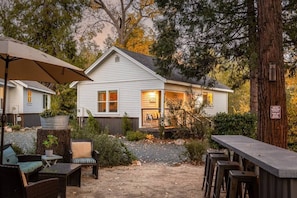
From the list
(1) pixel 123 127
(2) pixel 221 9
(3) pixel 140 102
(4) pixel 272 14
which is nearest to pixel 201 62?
(2) pixel 221 9

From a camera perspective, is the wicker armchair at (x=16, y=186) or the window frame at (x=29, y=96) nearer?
the wicker armchair at (x=16, y=186)

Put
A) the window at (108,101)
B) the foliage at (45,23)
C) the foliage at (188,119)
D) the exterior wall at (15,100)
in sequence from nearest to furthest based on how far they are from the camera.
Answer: the foliage at (188,119)
the window at (108,101)
the exterior wall at (15,100)
the foliage at (45,23)

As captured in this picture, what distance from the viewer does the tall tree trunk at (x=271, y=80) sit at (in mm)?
6031

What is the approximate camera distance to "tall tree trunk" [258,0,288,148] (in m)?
6.03

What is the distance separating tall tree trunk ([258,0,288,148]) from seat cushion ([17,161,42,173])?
434cm

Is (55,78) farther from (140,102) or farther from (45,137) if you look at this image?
(140,102)

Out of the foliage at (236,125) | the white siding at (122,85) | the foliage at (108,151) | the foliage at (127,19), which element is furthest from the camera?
the foliage at (127,19)

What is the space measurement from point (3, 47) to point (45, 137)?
11.4ft

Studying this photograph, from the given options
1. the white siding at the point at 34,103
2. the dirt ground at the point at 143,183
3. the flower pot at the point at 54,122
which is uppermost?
the white siding at the point at 34,103

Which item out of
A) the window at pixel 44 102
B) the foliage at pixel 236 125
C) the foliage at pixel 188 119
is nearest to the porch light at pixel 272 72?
the foliage at pixel 236 125

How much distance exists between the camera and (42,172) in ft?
16.6

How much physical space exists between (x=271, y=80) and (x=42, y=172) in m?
4.46

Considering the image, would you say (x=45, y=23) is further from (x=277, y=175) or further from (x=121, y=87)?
(x=277, y=175)

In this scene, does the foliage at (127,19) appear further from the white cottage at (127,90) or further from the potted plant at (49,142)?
the potted plant at (49,142)
